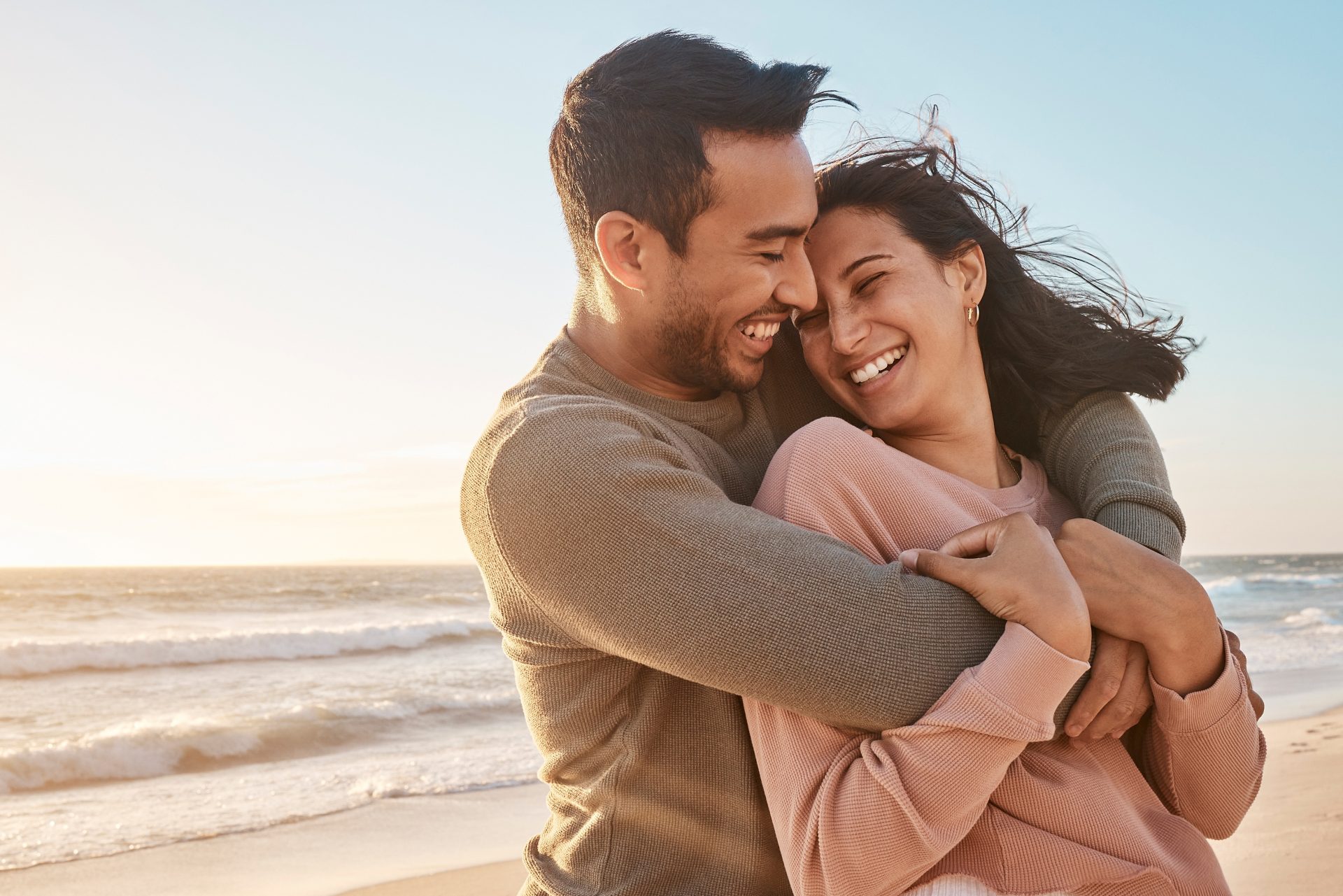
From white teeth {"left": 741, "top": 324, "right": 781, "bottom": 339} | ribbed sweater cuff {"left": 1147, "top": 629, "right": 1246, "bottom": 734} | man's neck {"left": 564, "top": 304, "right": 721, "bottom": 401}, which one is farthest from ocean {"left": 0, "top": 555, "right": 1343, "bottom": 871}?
ribbed sweater cuff {"left": 1147, "top": 629, "right": 1246, "bottom": 734}

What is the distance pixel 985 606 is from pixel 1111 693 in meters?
0.28

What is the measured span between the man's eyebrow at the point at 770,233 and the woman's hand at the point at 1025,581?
837 mm

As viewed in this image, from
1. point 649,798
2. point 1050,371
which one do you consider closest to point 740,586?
point 649,798

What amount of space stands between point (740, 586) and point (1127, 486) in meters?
1.06

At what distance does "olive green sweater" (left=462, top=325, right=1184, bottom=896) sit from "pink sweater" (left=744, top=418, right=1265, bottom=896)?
0.24 ft

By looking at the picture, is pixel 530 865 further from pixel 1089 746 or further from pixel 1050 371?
pixel 1050 371

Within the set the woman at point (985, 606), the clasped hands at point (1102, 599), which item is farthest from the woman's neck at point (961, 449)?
the clasped hands at point (1102, 599)

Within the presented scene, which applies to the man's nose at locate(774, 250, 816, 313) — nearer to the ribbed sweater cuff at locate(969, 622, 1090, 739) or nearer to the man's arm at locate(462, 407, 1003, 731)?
the man's arm at locate(462, 407, 1003, 731)

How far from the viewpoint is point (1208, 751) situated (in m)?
1.87

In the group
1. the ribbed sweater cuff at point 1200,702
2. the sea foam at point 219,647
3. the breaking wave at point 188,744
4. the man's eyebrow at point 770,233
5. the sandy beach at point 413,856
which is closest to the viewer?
the ribbed sweater cuff at point 1200,702

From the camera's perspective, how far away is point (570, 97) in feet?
8.42

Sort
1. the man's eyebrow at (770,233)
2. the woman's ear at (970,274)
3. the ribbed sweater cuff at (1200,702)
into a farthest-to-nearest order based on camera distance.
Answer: the woman's ear at (970,274), the man's eyebrow at (770,233), the ribbed sweater cuff at (1200,702)

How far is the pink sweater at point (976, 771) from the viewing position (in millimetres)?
1555

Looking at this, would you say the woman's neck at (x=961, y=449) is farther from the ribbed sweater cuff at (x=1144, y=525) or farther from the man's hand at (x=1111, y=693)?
the man's hand at (x=1111, y=693)
